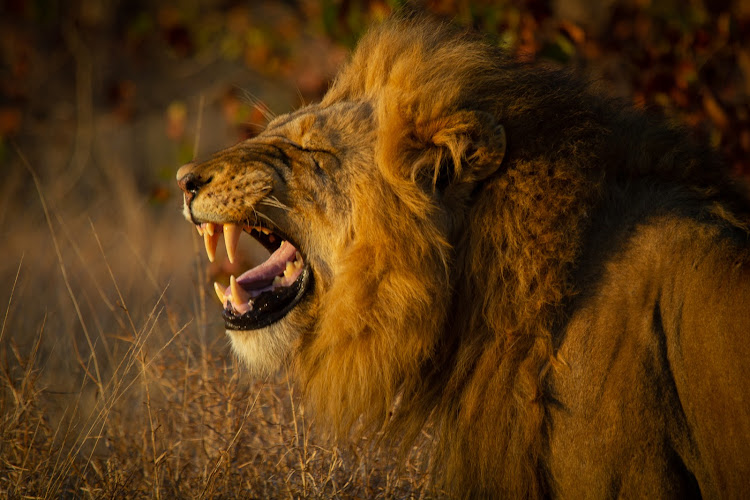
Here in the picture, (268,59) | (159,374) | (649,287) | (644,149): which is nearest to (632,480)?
(649,287)

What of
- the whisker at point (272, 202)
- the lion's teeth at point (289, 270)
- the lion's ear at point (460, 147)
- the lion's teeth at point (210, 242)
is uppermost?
the lion's ear at point (460, 147)

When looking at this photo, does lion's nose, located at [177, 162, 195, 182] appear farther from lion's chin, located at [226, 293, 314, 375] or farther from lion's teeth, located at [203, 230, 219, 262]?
lion's chin, located at [226, 293, 314, 375]

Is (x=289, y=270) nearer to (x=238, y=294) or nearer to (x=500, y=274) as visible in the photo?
(x=238, y=294)

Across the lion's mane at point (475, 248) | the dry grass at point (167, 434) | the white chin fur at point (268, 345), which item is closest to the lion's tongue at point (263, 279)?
the white chin fur at point (268, 345)

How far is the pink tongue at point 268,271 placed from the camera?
3.17 m

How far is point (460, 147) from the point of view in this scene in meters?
2.79

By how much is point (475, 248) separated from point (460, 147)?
1.12 feet

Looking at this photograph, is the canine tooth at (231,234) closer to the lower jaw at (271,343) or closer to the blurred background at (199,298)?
the lower jaw at (271,343)

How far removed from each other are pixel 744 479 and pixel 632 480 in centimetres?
32

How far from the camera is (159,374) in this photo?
406cm

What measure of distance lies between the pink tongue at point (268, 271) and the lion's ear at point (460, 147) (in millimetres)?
615

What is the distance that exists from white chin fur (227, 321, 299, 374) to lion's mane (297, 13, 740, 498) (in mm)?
113

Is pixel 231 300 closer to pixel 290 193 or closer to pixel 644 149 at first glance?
pixel 290 193

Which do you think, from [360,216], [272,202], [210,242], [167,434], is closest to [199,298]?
[167,434]
